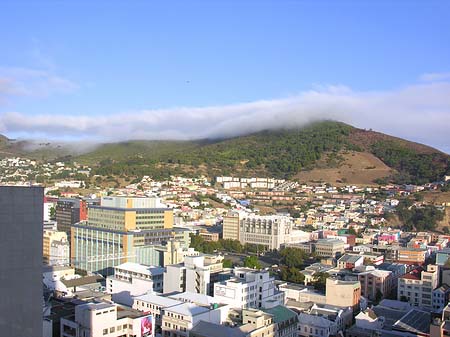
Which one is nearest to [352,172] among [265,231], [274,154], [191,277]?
[274,154]

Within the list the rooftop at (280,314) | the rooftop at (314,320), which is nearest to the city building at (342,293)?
the rooftop at (314,320)

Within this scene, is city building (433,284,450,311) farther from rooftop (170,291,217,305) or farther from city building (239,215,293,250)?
city building (239,215,293,250)

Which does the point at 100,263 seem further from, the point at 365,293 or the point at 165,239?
the point at 365,293

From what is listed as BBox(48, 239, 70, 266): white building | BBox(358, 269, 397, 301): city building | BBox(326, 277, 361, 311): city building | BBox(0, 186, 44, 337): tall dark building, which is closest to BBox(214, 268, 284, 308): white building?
BBox(326, 277, 361, 311): city building

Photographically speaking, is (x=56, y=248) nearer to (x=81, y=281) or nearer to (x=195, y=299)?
(x=81, y=281)

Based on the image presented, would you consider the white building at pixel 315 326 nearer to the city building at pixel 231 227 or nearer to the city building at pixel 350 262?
the city building at pixel 350 262

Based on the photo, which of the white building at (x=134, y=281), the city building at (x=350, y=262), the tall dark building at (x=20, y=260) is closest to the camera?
the tall dark building at (x=20, y=260)

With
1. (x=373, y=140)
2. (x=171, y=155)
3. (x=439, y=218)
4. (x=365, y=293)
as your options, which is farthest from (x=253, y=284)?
(x=373, y=140)

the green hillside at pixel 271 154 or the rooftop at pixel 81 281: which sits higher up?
the green hillside at pixel 271 154
